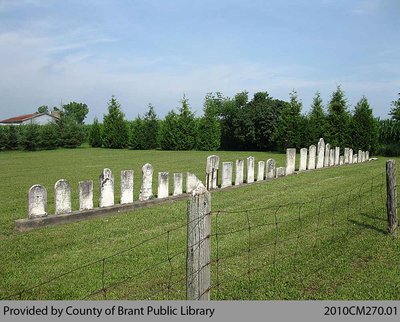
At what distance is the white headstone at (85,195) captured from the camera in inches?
365

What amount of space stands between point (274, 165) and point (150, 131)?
993 inches

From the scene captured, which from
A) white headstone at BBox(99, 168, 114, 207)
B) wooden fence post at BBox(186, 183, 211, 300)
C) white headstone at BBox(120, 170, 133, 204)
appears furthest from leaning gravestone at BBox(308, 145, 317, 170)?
wooden fence post at BBox(186, 183, 211, 300)

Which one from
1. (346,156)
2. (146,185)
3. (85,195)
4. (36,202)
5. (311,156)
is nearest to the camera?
(36,202)

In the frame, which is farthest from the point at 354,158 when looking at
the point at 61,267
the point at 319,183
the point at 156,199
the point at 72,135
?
Result: the point at 72,135

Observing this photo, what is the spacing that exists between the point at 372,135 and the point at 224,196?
66.5 ft

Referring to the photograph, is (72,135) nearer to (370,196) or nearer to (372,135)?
(372,135)

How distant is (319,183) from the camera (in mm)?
13719

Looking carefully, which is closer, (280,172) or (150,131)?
(280,172)

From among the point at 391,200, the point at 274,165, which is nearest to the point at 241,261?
the point at 391,200

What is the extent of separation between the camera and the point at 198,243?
354 centimetres

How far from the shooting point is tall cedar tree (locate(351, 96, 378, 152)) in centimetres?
2814

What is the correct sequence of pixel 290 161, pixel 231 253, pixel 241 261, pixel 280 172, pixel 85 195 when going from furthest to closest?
pixel 290 161 < pixel 280 172 < pixel 85 195 < pixel 231 253 < pixel 241 261

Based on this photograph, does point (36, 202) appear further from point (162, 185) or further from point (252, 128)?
point (252, 128)

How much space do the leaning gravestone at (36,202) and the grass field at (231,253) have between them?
1.57ft
